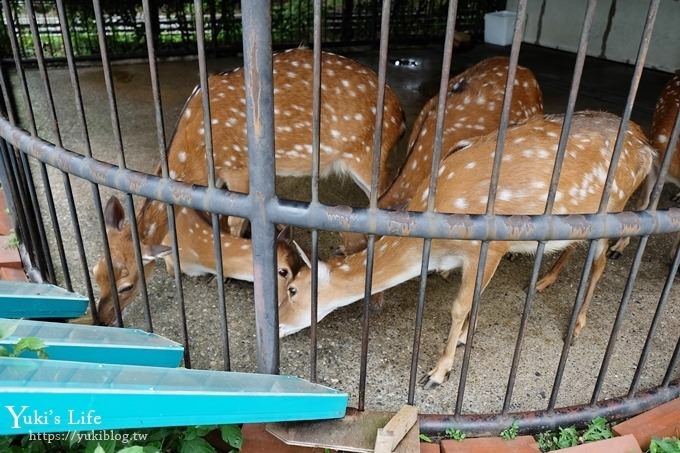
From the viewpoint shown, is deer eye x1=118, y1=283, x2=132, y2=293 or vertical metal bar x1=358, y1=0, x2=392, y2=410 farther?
deer eye x1=118, y1=283, x2=132, y2=293

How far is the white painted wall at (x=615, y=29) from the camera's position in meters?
9.05

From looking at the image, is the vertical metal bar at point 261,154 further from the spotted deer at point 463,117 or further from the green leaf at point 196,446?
the spotted deer at point 463,117

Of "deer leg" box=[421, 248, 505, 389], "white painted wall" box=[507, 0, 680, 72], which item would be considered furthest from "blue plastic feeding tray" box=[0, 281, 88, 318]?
"white painted wall" box=[507, 0, 680, 72]

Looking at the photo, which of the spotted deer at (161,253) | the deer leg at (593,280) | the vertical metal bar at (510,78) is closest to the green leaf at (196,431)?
the spotted deer at (161,253)

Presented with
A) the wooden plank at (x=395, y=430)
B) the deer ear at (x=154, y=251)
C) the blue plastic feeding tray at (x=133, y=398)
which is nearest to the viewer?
the blue plastic feeding tray at (x=133, y=398)

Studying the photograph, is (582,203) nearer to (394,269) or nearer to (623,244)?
(394,269)

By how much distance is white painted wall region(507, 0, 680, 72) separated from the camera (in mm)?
9055

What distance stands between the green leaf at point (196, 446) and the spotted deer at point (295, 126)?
1745 millimetres

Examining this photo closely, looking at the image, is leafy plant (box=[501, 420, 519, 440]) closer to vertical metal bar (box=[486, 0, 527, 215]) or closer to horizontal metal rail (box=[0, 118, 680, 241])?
horizontal metal rail (box=[0, 118, 680, 241])

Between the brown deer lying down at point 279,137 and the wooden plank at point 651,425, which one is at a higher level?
the brown deer lying down at point 279,137

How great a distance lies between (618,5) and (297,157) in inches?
322

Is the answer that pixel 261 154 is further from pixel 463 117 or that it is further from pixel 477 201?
pixel 463 117

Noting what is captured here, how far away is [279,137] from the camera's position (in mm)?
3725

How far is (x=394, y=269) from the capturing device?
9.39ft
